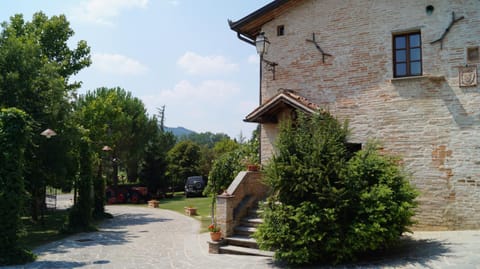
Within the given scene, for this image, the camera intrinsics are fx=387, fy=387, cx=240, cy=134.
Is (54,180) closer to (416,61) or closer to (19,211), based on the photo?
(19,211)

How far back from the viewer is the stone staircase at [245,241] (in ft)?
31.0

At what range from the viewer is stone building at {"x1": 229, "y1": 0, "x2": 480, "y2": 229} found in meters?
10.3

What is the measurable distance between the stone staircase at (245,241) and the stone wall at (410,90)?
3335mm

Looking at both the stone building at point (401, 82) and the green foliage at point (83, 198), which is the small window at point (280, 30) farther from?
the green foliage at point (83, 198)

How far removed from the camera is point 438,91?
Result: 1059cm

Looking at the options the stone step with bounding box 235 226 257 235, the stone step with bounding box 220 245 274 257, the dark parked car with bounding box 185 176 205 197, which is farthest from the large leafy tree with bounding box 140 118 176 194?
the stone step with bounding box 220 245 274 257

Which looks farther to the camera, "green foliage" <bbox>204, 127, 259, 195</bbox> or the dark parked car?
the dark parked car

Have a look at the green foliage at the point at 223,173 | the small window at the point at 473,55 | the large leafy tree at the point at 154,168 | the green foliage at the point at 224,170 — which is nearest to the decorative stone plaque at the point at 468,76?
the small window at the point at 473,55

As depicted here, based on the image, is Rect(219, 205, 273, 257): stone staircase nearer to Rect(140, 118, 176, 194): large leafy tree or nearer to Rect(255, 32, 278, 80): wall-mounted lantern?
Rect(255, 32, 278, 80): wall-mounted lantern

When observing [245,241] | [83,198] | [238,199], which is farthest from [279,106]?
[83,198]

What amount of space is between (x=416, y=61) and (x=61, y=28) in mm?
18925

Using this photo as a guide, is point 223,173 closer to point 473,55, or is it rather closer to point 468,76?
point 468,76

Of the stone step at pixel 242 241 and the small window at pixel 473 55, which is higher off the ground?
the small window at pixel 473 55

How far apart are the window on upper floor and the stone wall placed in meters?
0.19
